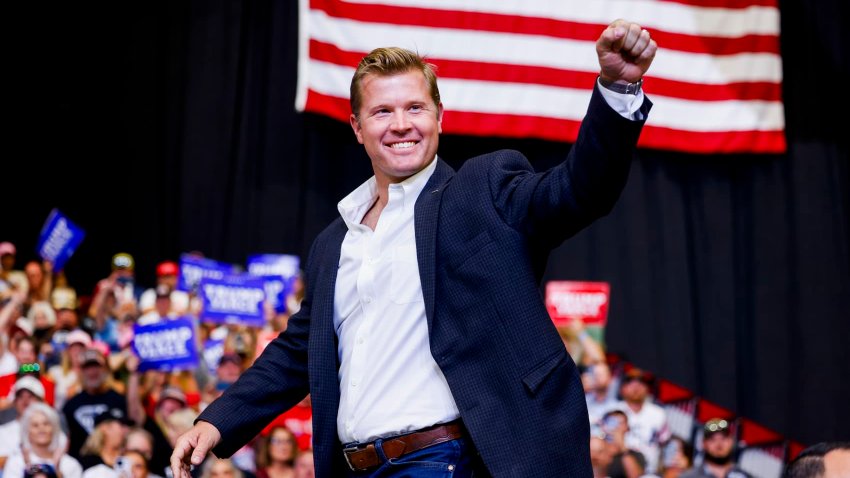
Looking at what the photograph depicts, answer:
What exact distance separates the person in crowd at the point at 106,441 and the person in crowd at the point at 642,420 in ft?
10.9

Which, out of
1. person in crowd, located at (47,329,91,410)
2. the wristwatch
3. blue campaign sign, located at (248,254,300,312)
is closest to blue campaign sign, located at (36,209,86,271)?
blue campaign sign, located at (248,254,300,312)

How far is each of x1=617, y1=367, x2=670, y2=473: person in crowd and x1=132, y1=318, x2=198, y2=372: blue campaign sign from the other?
280 centimetres

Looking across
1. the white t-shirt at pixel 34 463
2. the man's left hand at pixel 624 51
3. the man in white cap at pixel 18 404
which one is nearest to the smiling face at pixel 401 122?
the man's left hand at pixel 624 51

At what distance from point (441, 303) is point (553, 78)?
9246 millimetres

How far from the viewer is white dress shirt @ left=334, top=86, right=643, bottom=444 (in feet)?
6.95

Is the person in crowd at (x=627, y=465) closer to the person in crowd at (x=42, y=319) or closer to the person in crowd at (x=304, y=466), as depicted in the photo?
the person in crowd at (x=304, y=466)

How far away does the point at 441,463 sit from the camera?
2066 mm

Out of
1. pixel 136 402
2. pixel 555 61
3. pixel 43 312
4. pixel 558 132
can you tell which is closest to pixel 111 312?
pixel 43 312

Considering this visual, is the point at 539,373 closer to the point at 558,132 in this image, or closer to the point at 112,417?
the point at 112,417

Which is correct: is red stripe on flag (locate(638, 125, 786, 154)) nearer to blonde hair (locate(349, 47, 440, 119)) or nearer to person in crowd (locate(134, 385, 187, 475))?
person in crowd (locate(134, 385, 187, 475))

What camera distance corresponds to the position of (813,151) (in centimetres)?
1237

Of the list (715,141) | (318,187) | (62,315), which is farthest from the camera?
(318,187)

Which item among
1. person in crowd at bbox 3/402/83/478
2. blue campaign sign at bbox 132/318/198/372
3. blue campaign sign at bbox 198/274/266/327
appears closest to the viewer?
person in crowd at bbox 3/402/83/478

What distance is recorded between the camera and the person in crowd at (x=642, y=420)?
25.0 ft
